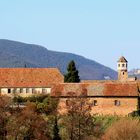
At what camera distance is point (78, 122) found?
197ft

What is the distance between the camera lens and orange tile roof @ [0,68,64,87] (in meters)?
87.1

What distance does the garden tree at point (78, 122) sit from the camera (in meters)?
59.2

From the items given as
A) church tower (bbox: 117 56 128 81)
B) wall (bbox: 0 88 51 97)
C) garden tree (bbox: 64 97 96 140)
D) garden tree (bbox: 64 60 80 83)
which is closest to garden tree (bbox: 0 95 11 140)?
garden tree (bbox: 64 97 96 140)

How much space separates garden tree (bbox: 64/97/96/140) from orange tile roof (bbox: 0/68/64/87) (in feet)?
77.6

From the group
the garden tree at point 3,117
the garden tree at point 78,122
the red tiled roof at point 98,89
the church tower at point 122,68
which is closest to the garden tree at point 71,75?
the red tiled roof at point 98,89

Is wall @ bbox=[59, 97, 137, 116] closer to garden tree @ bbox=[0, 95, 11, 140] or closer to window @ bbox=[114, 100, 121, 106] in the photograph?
window @ bbox=[114, 100, 121, 106]

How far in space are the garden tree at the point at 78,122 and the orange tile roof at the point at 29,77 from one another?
23.6 m

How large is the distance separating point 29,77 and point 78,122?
2964 centimetres

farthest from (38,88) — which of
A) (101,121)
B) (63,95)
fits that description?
(101,121)

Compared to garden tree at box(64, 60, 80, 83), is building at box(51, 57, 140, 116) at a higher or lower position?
lower

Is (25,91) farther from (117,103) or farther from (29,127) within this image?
(29,127)

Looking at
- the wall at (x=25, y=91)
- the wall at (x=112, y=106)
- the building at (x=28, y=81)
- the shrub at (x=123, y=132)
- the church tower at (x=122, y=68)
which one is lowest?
the shrub at (x=123, y=132)

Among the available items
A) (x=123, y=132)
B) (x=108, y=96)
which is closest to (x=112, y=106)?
(x=108, y=96)

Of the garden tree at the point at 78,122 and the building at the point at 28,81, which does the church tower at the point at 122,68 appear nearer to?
the building at the point at 28,81
